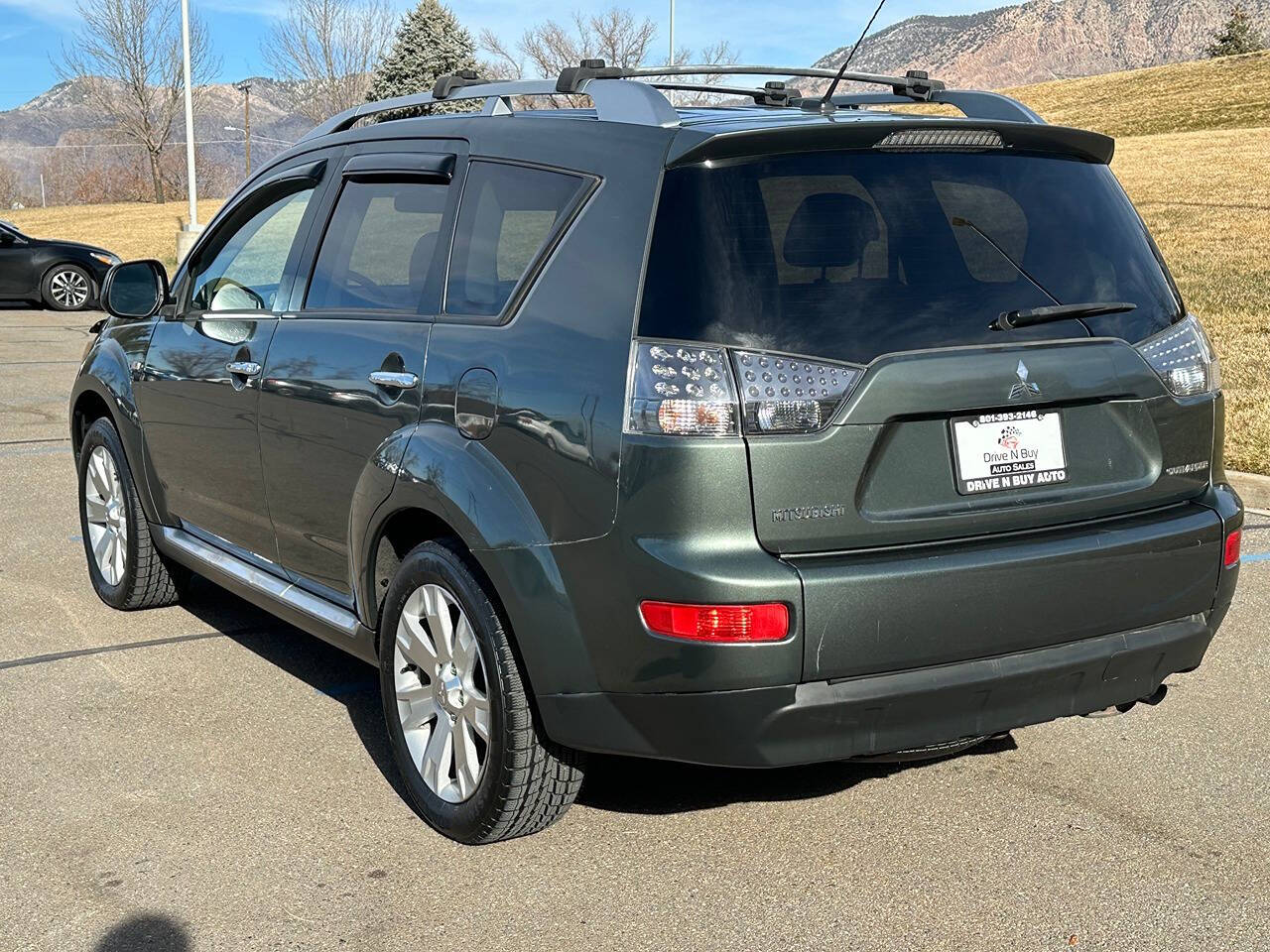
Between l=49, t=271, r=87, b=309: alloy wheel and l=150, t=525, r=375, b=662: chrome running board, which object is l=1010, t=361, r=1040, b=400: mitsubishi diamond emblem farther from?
l=49, t=271, r=87, b=309: alloy wheel

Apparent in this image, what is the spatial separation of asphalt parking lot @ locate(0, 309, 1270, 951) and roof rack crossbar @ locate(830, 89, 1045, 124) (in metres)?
1.82

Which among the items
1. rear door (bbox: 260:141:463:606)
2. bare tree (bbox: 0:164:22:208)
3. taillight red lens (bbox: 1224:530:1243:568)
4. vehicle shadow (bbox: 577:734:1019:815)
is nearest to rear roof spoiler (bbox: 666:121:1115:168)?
rear door (bbox: 260:141:463:606)

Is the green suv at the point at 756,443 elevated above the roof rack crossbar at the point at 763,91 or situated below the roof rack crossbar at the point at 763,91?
below

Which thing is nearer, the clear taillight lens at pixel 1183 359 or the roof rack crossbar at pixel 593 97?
the roof rack crossbar at pixel 593 97

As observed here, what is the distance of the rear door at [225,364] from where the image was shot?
4.75 meters

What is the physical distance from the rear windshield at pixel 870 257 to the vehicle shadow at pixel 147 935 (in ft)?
5.57

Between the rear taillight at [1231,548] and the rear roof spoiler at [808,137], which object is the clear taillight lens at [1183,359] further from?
the rear roof spoiler at [808,137]

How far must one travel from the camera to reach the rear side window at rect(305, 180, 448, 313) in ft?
13.6

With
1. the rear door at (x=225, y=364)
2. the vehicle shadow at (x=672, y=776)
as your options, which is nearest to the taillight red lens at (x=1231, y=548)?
the vehicle shadow at (x=672, y=776)

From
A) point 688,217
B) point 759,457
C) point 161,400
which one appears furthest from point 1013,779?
point 161,400

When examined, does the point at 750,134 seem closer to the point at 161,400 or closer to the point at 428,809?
the point at 428,809

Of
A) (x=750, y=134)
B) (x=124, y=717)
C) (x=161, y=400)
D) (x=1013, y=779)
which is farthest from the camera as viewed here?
(x=161, y=400)

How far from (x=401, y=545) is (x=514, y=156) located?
1088mm

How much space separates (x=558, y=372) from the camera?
343cm
